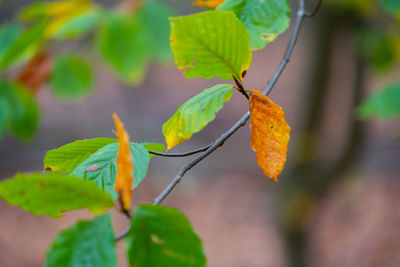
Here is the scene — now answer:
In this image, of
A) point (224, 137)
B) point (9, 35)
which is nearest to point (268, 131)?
point (224, 137)

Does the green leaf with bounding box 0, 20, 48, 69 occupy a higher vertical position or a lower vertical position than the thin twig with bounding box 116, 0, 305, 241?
higher

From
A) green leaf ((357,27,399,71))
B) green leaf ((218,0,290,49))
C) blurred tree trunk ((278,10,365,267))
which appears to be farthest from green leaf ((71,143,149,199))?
blurred tree trunk ((278,10,365,267))

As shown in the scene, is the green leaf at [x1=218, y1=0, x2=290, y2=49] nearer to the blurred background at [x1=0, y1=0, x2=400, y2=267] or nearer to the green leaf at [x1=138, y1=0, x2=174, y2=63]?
the blurred background at [x1=0, y1=0, x2=400, y2=267]

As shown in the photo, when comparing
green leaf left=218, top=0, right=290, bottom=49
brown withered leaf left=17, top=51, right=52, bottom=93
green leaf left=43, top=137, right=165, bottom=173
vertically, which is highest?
green leaf left=218, top=0, right=290, bottom=49

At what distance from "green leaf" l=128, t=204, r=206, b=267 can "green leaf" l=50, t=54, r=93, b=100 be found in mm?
1029

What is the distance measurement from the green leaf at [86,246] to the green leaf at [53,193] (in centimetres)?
2

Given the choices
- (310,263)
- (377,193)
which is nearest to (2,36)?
(310,263)

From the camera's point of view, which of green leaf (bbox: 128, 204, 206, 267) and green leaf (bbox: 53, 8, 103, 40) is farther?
green leaf (bbox: 53, 8, 103, 40)

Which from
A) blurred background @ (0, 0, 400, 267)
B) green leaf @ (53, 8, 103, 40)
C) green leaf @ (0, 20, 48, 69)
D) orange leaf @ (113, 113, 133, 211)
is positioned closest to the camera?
orange leaf @ (113, 113, 133, 211)

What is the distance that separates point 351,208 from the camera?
10.8 ft

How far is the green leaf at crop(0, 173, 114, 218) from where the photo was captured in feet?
0.93

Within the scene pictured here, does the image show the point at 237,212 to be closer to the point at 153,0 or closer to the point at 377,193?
the point at 377,193

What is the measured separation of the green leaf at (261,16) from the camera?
1.50 ft

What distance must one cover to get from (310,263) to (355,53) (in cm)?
126
